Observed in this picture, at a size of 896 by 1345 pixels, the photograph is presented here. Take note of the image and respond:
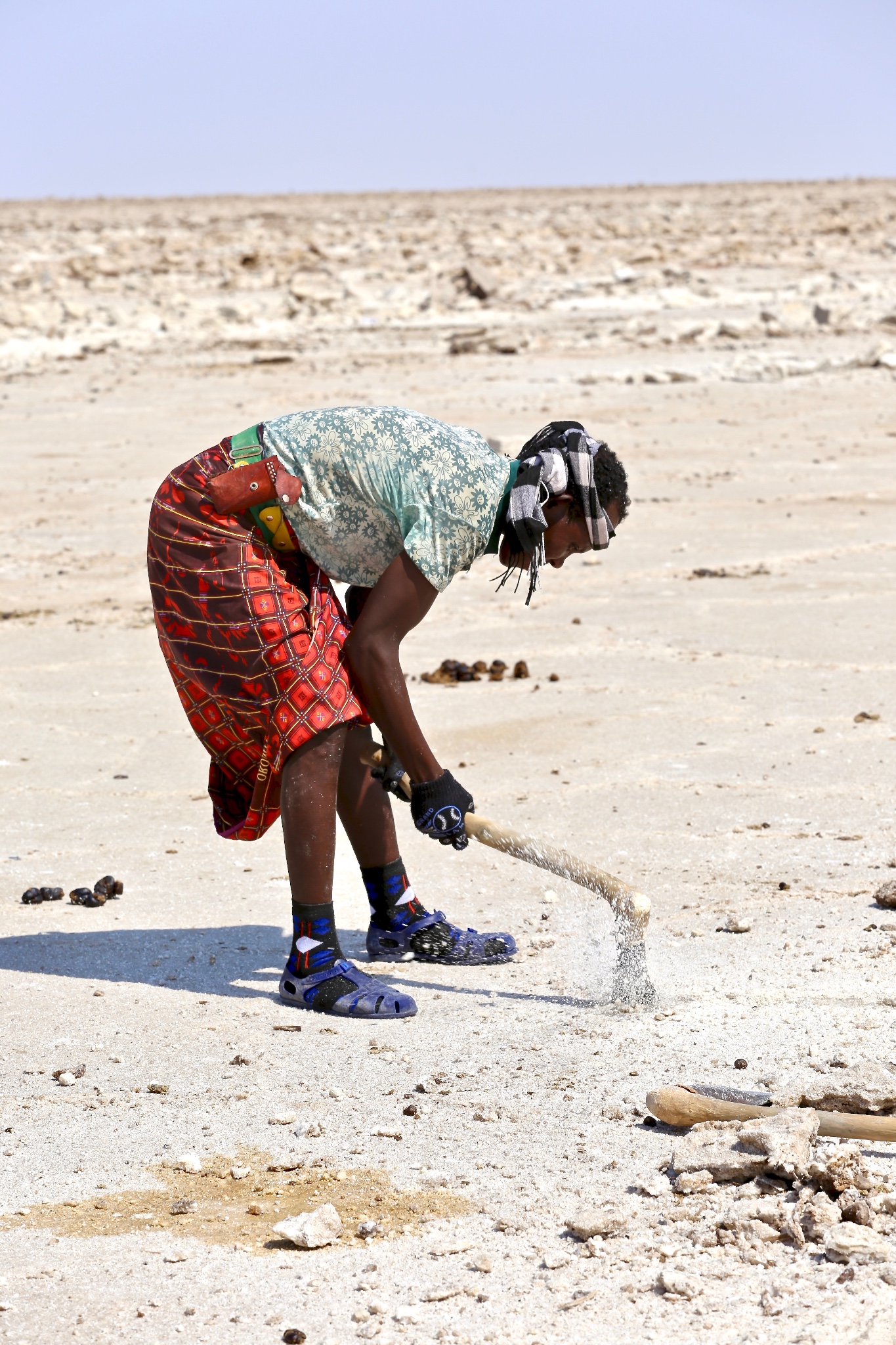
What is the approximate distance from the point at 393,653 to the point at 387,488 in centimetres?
32

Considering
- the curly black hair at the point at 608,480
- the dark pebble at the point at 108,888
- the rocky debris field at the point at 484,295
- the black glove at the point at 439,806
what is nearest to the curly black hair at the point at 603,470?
the curly black hair at the point at 608,480

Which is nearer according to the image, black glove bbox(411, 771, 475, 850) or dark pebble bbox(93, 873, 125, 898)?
black glove bbox(411, 771, 475, 850)

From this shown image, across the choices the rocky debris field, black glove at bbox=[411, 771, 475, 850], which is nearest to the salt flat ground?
black glove at bbox=[411, 771, 475, 850]

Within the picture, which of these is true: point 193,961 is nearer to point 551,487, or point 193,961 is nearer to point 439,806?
point 439,806

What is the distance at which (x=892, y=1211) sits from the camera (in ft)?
7.54

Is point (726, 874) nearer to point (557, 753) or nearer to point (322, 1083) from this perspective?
point (557, 753)

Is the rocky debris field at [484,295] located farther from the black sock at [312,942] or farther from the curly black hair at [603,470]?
the black sock at [312,942]

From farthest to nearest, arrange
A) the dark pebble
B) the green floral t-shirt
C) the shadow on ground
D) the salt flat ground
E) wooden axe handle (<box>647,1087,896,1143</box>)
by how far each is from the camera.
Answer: the dark pebble < the shadow on ground < the green floral t-shirt < wooden axe handle (<box>647,1087,896,1143</box>) < the salt flat ground

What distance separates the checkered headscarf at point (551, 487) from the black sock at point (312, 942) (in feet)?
2.73

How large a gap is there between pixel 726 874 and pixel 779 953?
Answer: 0.55 metres

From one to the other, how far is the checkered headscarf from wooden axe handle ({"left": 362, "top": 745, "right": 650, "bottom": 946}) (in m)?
0.52

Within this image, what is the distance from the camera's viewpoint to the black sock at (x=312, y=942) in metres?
3.28

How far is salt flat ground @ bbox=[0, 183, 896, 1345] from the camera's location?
7.37 feet

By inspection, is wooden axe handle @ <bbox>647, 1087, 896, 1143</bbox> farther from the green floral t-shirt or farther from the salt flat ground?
the green floral t-shirt
